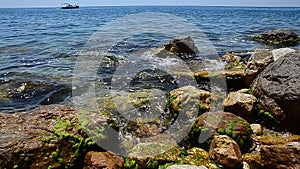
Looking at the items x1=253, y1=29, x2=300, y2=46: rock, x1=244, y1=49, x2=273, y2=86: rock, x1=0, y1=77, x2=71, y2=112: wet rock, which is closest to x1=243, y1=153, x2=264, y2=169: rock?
x1=244, y1=49, x2=273, y2=86: rock

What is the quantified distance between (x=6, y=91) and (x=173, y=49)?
733 cm

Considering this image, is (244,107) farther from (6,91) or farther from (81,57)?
(81,57)

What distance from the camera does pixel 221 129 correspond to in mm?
4523

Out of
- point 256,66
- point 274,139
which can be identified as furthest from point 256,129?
point 256,66

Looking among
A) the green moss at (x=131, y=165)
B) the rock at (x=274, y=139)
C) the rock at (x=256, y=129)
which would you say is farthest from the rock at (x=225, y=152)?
the green moss at (x=131, y=165)

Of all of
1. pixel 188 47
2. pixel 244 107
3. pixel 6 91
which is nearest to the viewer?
pixel 244 107

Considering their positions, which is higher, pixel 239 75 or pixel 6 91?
pixel 239 75

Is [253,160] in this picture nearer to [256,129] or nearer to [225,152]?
[225,152]

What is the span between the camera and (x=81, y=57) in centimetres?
1151

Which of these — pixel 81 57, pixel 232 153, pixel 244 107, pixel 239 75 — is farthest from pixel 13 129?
pixel 81 57

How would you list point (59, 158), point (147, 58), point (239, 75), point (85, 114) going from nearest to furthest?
1. point (59, 158)
2. point (85, 114)
3. point (239, 75)
4. point (147, 58)

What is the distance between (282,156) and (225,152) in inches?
30.6

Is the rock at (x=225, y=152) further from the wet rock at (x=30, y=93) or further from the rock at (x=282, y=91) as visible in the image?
the wet rock at (x=30, y=93)

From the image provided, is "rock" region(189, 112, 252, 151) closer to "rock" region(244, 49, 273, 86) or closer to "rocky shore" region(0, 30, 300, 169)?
"rocky shore" region(0, 30, 300, 169)
